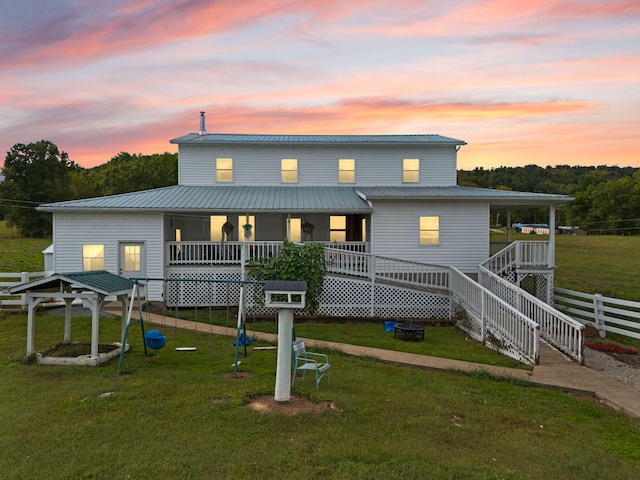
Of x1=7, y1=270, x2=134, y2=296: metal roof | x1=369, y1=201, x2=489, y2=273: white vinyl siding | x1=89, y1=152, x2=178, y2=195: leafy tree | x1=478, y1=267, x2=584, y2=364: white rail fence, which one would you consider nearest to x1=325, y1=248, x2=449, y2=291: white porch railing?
x1=369, y1=201, x2=489, y2=273: white vinyl siding

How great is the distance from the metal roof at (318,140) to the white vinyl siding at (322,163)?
0.33 meters

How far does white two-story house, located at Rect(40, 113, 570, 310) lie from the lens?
1803 cm

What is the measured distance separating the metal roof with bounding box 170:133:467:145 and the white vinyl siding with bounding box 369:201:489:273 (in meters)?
4.65

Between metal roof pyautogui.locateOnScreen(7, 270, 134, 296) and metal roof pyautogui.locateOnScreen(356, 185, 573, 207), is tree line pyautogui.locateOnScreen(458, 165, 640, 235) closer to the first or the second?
metal roof pyautogui.locateOnScreen(356, 185, 573, 207)

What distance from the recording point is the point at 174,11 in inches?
690

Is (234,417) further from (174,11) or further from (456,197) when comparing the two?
(174,11)

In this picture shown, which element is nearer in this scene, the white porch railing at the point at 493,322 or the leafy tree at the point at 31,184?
the white porch railing at the point at 493,322

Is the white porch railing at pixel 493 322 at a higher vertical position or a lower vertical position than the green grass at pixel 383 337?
higher

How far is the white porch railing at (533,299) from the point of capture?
11781 mm

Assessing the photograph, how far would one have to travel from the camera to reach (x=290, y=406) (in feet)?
25.7

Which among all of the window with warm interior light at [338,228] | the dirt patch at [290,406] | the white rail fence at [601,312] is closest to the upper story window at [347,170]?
the window with warm interior light at [338,228]

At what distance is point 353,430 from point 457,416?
205 cm

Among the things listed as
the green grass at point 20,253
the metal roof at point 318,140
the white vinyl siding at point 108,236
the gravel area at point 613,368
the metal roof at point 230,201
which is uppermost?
the metal roof at point 318,140

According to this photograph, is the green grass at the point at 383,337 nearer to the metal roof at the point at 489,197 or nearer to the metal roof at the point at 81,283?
the metal roof at the point at 81,283
